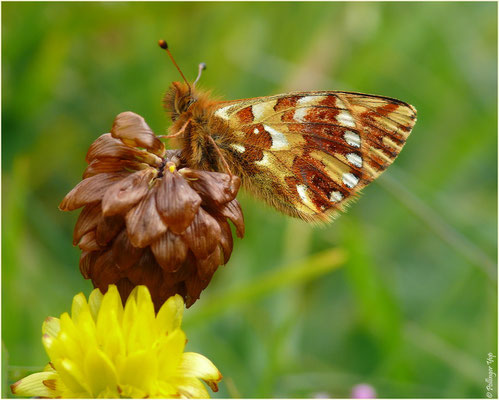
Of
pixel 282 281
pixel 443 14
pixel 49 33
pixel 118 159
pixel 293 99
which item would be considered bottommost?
pixel 282 281

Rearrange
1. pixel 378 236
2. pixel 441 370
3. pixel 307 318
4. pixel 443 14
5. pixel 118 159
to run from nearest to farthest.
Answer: pixel 118 159, pixel 441 370, pixel 307 318, pixel 378 236, pixel 443 14

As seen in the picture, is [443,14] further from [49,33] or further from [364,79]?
[49,33]

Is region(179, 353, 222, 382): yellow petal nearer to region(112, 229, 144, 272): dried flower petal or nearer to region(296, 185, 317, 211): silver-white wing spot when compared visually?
region(112, 229, 144, 272): dried flower petal

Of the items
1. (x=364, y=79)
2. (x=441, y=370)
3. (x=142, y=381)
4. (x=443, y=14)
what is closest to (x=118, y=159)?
(x=142, y=381)

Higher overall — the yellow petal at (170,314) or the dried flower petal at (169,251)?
the dried flower petal at (169,251)

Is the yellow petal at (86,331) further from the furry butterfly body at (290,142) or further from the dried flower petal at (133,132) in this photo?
the furry butterfly body at (290,142)

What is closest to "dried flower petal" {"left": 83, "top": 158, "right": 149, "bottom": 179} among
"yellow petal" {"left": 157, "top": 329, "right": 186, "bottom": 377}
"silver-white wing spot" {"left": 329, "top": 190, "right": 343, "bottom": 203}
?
"yellow petal" {"left": 157, "top": 329, "right": 186, "bottom": 377}

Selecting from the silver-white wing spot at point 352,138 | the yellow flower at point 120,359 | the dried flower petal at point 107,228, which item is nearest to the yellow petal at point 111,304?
the yellow flower at point 120,359
